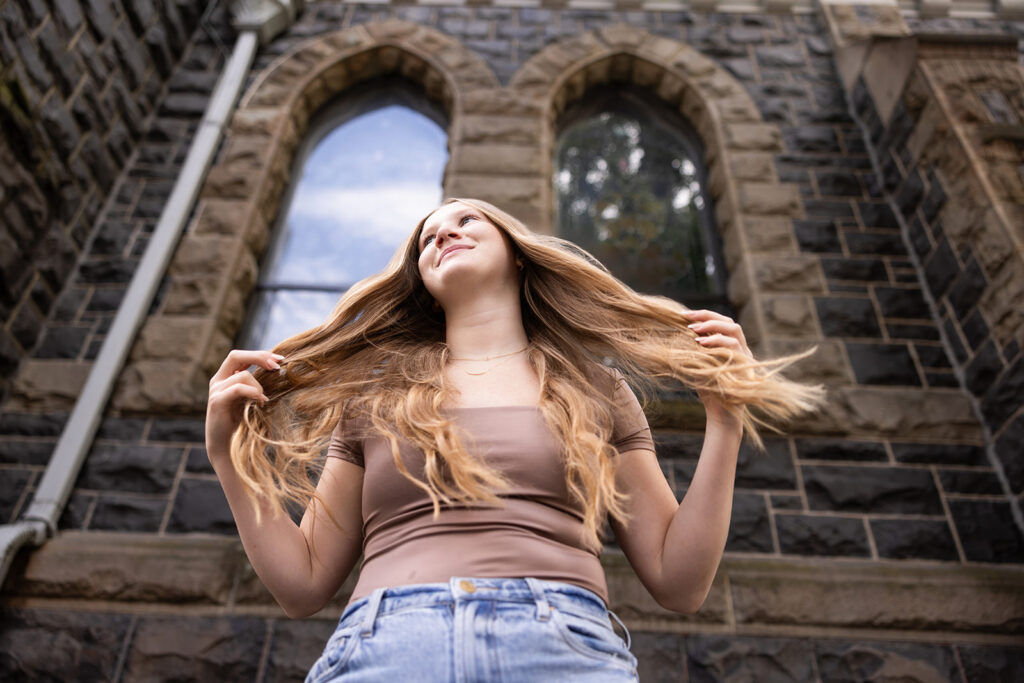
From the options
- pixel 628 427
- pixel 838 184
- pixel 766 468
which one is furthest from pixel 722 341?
pixel 838 184

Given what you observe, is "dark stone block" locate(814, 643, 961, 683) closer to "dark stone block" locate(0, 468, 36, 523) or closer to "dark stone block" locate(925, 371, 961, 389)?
"dark stone block" locate(925, 371, 961, 389)

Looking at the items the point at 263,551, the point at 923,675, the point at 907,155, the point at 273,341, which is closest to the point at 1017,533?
the point at 923,675

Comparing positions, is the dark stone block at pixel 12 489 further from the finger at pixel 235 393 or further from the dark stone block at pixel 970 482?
the dark stone block at pixel 970 482

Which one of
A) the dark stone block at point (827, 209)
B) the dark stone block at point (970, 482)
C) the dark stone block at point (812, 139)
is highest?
the dark stone block at point (812, 139)

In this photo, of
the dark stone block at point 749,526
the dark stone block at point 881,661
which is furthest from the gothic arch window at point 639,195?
the dark stone block at point 881,661

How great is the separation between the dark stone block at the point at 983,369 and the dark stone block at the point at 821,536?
1056 mm

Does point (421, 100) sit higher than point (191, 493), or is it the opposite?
point (421, 100)

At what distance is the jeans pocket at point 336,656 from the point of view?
1.16 metres

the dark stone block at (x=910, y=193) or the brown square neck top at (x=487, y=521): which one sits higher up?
the brown square neck top at (x=487, y=521)

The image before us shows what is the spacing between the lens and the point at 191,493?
326 cm

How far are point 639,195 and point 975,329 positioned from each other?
2.32 meters

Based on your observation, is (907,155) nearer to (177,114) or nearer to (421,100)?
(421,100)

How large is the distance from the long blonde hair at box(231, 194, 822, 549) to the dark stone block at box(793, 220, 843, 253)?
278 centimetres

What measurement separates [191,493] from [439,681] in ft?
8.63
